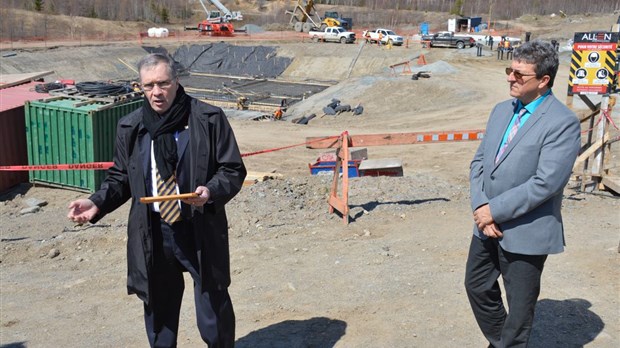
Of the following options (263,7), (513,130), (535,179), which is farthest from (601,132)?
(263,7)

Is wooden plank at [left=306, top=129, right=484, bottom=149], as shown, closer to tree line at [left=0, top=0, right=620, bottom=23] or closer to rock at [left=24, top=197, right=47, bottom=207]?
rock at [left=24, top=197, right=47, bottom=207]

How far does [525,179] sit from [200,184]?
1.78m

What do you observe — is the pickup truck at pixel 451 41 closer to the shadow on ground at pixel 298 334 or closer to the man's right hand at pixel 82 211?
the shadow on ground at pixel 298 334

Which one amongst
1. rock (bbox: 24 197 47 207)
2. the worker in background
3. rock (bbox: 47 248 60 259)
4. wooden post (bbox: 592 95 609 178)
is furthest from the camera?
the worker in background

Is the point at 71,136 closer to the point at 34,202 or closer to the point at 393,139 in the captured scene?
the point at 34,202

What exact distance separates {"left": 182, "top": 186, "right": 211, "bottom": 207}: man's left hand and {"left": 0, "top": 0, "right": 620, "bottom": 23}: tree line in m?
58.1

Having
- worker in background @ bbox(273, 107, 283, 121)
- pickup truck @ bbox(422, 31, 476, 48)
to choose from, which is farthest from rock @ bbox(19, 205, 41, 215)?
pickup truck @ bbox(422, 31, 476, 48)

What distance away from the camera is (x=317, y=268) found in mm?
6949

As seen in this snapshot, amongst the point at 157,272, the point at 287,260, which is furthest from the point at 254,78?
the point at 157,272

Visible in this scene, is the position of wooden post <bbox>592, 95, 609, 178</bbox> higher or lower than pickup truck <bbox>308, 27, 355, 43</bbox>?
lower

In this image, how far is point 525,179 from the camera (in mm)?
3695

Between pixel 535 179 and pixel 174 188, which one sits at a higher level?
pixel 535 179

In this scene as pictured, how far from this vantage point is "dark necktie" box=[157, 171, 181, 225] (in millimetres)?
3768

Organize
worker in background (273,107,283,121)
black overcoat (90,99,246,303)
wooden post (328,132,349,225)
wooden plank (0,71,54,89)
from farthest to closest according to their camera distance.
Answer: worker in background (273,107,283,121) < wooden plank (0,71,54,89) < wooden post (328,132,349,225) < black overcoat (90,99,246,303)
